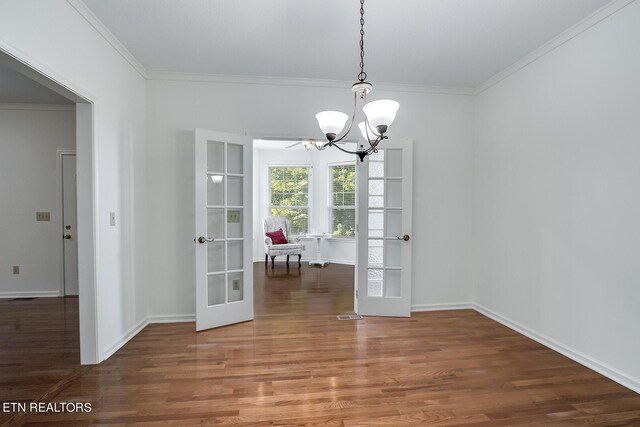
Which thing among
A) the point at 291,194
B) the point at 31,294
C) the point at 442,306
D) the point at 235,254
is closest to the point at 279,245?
the point at 291,194

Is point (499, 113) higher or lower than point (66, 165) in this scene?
higher

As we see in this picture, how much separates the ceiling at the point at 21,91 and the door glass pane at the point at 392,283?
15.9 ft

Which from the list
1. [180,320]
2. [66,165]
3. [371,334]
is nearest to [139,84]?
[66,165]

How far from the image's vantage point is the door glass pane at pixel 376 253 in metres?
3.76

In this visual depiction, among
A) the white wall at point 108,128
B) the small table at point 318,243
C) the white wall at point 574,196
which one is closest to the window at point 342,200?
the small table at point 318,243

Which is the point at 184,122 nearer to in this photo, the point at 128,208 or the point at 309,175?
the point at 128,208

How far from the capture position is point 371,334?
317 centimetres

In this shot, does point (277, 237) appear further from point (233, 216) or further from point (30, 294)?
point (30, 294)

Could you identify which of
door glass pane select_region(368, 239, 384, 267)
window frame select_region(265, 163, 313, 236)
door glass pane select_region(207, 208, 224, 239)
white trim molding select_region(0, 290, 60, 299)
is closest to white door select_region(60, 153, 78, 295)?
white trim molding select_region(0, 290, 60, 299)

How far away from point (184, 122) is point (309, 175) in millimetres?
4270

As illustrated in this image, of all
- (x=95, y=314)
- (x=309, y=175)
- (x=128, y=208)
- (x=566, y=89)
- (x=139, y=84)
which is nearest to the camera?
(x=95, y=314)

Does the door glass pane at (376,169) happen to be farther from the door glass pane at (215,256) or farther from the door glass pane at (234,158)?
the door glass pane at (215,256)

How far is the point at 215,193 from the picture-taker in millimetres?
3455

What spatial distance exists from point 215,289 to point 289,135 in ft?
6.62
